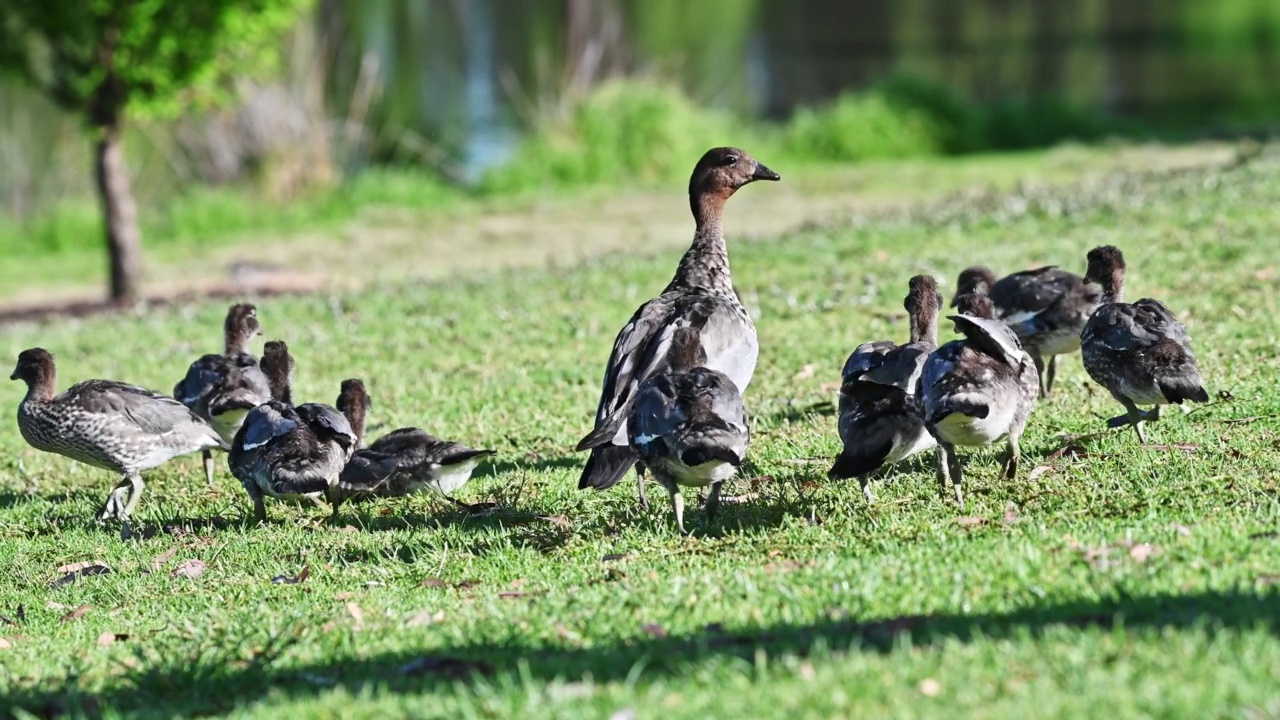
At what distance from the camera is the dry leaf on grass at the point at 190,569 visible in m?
8.44

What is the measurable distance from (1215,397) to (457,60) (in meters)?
40.5

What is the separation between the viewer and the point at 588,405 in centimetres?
1191

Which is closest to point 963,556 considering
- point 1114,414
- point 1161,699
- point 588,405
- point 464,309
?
point 1161,699

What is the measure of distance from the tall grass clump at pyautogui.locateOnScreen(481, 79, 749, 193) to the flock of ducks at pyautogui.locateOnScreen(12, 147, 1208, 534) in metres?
17.1

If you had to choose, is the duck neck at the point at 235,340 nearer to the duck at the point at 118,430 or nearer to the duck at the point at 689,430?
the duck at the point at 118,430

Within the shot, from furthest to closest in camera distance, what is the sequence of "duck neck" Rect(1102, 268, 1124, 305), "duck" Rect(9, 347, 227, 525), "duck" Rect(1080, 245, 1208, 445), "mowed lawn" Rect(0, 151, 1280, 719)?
1. "duck neck" Rect(1102, 268, 1124, 305)
2. "duck" Rect(9, 347, 227, 525)
3. "duck" Rect(1080, 245, 1208, 445)
4. "mowed lawn" Rect(0, 151, 1280, 719)

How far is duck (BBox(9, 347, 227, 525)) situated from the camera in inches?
396

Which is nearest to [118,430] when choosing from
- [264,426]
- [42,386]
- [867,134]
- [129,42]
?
[42,386]

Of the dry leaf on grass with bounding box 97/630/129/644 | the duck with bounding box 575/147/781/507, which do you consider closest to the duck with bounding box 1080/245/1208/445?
the duck with bounding box 575/147/781/507

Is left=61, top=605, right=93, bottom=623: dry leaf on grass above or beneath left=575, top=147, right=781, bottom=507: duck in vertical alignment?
beneath

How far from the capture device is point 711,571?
7.43 m

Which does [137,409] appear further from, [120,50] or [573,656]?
[120,50]

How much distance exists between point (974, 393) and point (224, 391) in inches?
211

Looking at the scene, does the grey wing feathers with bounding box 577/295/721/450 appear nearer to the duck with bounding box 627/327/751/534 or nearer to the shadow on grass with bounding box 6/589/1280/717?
the duck with bounding box 627/327/751/534
